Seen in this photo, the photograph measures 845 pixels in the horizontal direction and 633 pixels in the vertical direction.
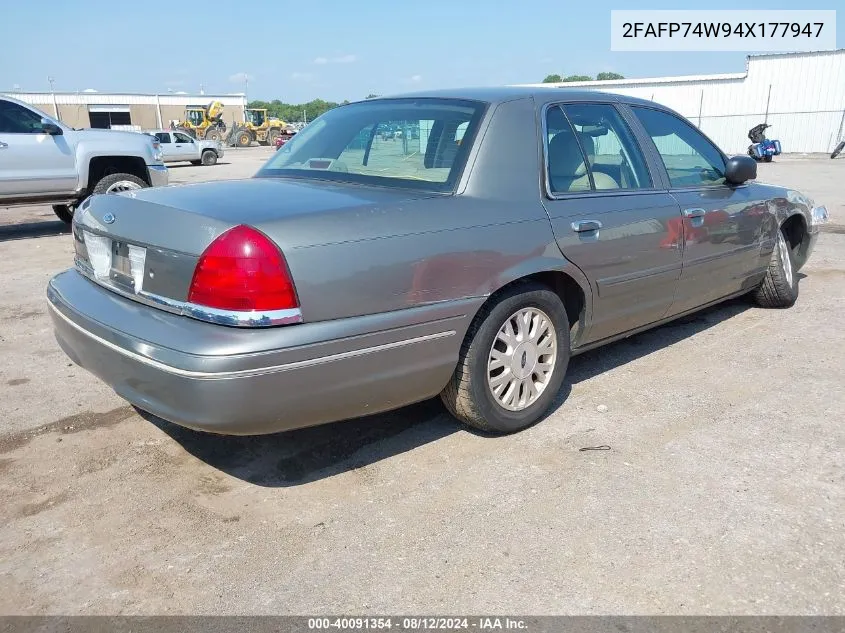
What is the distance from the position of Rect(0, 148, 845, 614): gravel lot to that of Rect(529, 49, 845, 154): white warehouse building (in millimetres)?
29780

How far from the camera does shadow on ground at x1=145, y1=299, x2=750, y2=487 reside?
120 inches

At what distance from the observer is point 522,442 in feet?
10.7

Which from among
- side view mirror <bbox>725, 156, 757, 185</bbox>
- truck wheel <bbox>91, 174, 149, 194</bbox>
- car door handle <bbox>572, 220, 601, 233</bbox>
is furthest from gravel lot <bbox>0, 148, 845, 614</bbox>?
truck wheel <bbox>91, 174, 149, 194</bbox>

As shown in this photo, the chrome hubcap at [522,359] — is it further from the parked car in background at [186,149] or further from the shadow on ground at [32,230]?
the parked car in background at [186,149]

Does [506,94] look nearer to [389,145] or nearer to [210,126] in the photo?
[389,145]

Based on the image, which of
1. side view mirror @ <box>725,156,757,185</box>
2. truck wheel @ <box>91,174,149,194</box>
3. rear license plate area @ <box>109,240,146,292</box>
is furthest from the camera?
truck wheel @ <box>91,174,149,194</box>

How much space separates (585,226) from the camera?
11.1 feet

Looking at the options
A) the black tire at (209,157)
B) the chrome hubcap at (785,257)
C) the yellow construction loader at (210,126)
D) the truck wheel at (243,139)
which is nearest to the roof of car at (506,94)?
the chrome hubcap at (785,257)

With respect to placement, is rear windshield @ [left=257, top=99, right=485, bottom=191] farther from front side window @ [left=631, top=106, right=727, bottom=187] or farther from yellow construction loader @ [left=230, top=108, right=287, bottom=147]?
yellow construction loader @ [left=230, top=108, right=287, bottom=147]

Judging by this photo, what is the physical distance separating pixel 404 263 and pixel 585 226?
1.13 metres

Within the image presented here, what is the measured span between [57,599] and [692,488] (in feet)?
7.72

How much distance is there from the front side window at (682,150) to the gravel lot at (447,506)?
45.6 inches

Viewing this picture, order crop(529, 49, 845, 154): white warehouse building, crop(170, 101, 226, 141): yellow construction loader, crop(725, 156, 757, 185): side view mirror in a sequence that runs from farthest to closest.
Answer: crop(170, 101, 226, 141): yellow construction loader < crop(529, 49, 845, 154): white warehouse building < crop(725, 156, 757, 185): side view mirror

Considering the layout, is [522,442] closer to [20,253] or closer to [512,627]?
[512,627]
